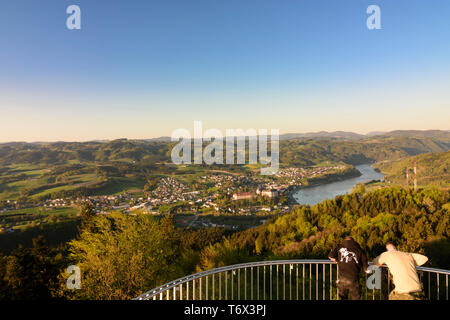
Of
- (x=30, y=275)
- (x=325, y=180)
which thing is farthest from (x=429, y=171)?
(x=30, y=275)

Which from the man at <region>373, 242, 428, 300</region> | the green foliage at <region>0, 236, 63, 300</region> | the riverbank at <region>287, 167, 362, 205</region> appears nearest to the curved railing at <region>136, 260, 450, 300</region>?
the man at <region>373, 242, 428, 300</region>

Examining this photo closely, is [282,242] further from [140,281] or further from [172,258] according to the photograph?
[140,281]

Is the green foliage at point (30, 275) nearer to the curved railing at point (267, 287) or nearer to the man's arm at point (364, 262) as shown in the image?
the curved railing at point (267, 287)

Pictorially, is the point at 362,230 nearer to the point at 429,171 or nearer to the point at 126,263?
the point at 126,263

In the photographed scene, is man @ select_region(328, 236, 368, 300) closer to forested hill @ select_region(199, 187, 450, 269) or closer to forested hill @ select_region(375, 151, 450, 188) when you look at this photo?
forested hill @ select_region(199, 187, 450, 269)

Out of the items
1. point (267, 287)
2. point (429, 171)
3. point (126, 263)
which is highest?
point (267, 287)

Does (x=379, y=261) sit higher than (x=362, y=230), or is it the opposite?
(x=379, y=261)

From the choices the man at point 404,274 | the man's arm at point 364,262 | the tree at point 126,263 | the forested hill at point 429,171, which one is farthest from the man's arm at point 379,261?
the forested hill at point 429,171

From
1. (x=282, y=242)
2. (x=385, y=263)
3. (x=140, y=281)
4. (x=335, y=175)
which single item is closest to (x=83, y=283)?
(x=140, y=281)
